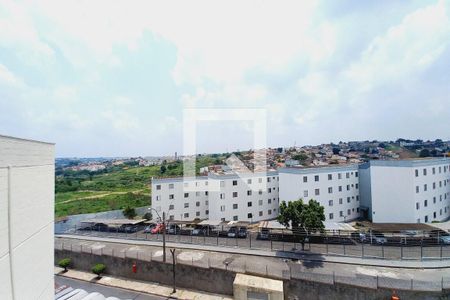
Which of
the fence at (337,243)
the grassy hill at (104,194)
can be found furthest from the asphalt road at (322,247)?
the grassy hill at (104,194)

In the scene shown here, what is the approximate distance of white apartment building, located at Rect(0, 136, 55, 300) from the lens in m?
7.13

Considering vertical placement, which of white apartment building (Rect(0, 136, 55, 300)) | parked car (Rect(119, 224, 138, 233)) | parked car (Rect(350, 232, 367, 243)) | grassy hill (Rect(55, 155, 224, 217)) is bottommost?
grassy hill (Rect(55, 155, 224, 217))

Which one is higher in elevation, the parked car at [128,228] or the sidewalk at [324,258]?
the sidewalk at [324,258]

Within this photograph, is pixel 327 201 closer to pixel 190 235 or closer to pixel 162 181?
pixel 190 235

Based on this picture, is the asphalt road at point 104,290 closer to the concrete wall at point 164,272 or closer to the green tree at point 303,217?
the concrete wall at point 164,272

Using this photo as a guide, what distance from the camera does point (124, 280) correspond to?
16516 mm

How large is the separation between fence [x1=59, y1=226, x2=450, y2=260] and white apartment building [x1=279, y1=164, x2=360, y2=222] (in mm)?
6223

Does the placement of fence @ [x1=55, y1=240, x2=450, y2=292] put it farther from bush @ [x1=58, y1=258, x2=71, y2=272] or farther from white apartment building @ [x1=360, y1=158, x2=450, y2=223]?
white apartment building @ [x1=360, y1=158, x2=450, y2=223]

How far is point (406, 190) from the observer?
25.2 m

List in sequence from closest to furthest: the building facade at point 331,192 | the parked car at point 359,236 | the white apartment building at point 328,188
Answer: the parked car at point 359,236 < the building facade at point 331,192 < the white apartment building at point 328,188

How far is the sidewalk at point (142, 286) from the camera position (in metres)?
14.4

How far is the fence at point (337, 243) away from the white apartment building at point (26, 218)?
474 inches

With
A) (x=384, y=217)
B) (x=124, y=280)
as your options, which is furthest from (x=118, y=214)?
(x=384, y=217)

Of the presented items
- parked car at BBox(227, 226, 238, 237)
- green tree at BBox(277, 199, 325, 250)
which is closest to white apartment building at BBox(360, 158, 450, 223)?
green tree at BBox(277, 199, 325, 250)
